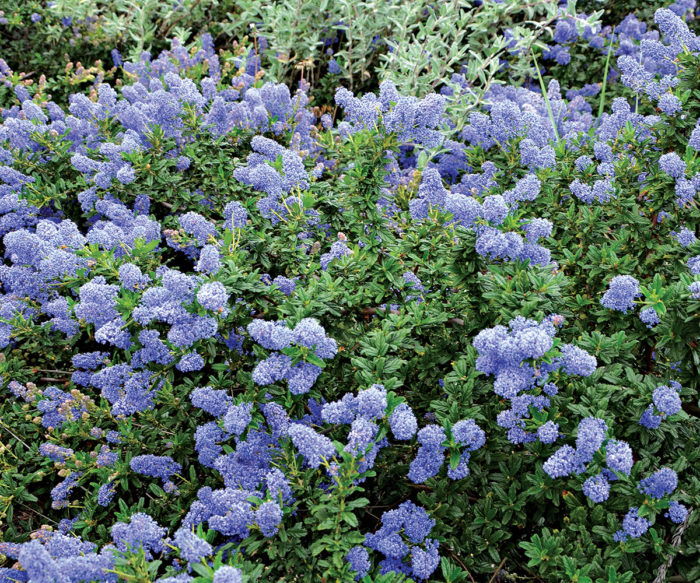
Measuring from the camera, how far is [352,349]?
120 inches

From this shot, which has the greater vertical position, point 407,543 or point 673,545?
point 673,545

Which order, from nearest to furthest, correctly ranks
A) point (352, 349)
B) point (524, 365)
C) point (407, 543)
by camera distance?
point (524, 365) → point (407, 543) → point (352, 349)

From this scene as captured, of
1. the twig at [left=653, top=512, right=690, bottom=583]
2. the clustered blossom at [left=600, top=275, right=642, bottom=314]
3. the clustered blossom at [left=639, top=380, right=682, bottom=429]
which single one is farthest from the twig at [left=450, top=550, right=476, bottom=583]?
the clustered blossom at [left=600, top=275, right=642, bottom=314]

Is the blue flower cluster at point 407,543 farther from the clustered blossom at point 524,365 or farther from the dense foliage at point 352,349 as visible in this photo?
the clustered blossom at point 524,365

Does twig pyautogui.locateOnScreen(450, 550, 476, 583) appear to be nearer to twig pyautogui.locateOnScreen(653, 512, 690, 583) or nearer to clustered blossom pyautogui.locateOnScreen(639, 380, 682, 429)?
twig pyautogui.locateOnScreen(653, 512, 690, 583)

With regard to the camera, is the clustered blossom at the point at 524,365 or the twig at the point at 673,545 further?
the twig at the point at 673,545

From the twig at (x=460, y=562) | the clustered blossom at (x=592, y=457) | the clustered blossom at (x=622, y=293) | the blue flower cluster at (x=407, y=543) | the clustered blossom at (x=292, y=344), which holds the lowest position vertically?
the twig at (x=460, y=562)

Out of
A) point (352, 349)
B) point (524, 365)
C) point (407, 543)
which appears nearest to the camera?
point (524, 365)

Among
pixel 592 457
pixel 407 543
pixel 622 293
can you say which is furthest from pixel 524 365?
pixel 407 543

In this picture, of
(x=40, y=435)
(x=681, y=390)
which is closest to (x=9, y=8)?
(x=40, y=435)

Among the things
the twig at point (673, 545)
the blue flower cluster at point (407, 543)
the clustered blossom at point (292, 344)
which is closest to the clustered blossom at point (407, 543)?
the blue flower cluster at point (407, 543)

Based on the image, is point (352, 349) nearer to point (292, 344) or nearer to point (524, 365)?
point (292, 344)

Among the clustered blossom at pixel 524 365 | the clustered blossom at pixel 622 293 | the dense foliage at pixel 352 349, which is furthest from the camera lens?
the clustered blossom at pixel 622 293

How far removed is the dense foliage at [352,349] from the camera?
2479 mm
